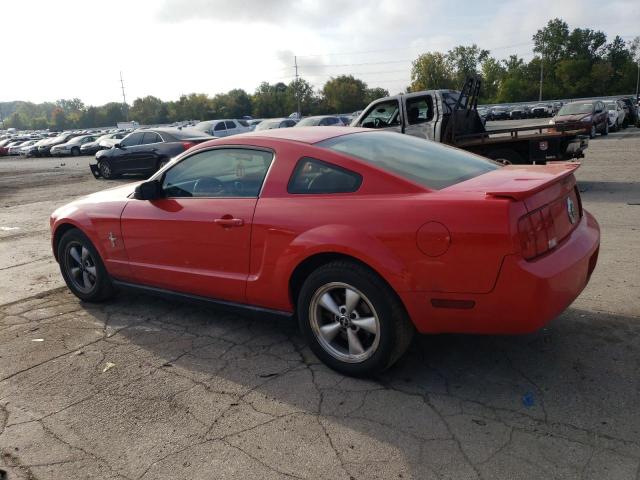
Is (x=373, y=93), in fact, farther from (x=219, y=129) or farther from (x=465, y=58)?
(x=219, y=129)

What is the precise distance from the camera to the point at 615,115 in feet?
93.1

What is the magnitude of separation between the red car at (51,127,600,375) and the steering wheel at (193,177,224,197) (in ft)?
0.04

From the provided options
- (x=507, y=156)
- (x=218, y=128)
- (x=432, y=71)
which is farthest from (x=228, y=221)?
(x=432, y=71)

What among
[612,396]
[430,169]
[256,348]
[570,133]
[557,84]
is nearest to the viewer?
[612,396]

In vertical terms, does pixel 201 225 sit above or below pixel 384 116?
below

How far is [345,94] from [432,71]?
2309 centimetres

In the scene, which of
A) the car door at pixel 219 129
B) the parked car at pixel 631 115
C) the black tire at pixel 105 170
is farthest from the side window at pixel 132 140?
the parked car at pixel 631 115

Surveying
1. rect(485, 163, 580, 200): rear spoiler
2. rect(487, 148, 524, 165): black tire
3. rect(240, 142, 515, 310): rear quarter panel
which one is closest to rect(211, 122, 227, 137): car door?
rect(487, 148, 524, 165): black tire

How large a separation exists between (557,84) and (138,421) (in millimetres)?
117763

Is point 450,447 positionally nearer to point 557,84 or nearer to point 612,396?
point 612,396

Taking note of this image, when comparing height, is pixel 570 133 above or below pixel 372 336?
above

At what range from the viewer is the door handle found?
372cm

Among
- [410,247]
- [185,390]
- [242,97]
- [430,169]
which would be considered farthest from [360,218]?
[242,97]

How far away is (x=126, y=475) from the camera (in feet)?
8.60
